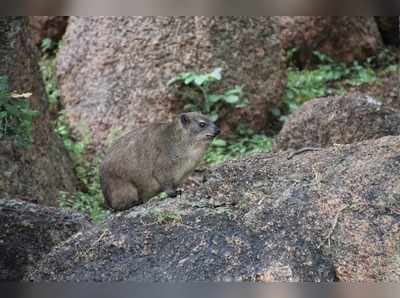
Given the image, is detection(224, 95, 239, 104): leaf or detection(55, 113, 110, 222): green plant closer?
detection(55, 113, 110, 222): green plant

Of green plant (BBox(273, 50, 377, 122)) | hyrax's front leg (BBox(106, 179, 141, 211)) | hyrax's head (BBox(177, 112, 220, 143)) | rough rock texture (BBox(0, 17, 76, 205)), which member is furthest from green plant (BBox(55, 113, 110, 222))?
green plant (BBox(273, 50, 377, 122))

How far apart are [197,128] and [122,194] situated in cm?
91

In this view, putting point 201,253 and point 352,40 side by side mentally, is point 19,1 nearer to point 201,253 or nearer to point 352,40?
point 201,253

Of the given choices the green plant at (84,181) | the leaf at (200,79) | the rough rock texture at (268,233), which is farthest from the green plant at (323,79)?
the rough rock texture at (268,233)

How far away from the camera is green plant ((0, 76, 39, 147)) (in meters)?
5.30

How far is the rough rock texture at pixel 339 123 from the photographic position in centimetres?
761

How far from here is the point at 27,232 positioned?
598 centimetres

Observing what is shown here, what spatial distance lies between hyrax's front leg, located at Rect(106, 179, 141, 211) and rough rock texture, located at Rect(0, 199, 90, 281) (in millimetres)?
661

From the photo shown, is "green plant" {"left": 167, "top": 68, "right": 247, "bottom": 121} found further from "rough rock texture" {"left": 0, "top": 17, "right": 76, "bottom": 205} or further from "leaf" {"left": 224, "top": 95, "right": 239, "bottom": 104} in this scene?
"rough rock texture" {"left": 0, "top": 17, "right": 76, "bottom": 205}

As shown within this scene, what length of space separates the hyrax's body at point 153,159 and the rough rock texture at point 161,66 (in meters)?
2.50

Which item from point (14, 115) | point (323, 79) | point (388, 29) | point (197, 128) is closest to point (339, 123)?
point (197, 128)

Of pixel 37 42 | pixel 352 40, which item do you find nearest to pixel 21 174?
pixel 37 42

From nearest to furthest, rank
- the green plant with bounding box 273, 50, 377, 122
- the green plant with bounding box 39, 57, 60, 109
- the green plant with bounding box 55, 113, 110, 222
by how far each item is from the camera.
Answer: the green plant with bounding box 55, 113, 110, 222
the green plant with bounding box 39, 57, 60, 109
the green plant with bounding box 273, 50, 377, 122

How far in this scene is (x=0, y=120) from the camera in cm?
561
